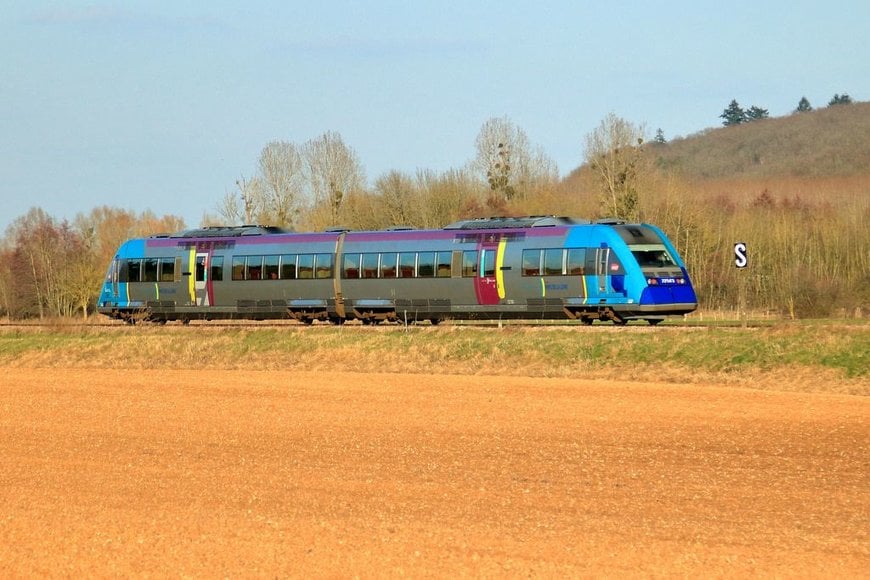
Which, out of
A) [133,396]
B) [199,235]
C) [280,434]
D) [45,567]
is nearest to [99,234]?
[199,235]

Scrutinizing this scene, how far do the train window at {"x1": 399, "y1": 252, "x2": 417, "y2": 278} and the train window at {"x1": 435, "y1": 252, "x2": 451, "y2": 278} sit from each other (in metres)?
0.86

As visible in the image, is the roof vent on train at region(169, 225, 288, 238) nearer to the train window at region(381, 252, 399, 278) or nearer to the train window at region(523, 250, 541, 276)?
the train window at region(381, 252, 399, 278)

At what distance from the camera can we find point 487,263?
137 ft

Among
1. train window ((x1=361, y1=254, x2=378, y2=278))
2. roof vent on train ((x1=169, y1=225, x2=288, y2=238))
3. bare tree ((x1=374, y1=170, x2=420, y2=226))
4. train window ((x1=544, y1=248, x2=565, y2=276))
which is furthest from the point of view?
bare tree ((x1=374, y1=170, x2=420, y2=226))

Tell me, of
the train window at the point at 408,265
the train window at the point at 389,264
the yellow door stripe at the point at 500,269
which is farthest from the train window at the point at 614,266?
the train window at the point at 389,264

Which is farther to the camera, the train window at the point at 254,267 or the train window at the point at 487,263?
the train window at the point at 254,267

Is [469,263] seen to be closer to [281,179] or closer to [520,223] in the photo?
[520,223]

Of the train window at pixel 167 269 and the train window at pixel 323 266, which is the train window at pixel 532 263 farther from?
the train window at pixel 167 269

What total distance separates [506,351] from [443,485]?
1917 cm

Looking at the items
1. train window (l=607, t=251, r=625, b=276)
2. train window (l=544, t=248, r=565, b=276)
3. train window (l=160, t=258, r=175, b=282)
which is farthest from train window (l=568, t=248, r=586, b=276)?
train window (l=160, t=258, r=175, b=282)

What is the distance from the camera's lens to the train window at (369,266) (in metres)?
44.0

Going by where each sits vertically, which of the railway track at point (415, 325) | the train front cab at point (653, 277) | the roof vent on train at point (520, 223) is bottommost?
the railway track at point (415, 325)

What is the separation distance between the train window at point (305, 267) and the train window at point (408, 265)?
376 cm

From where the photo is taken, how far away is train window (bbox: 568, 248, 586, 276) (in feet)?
131
